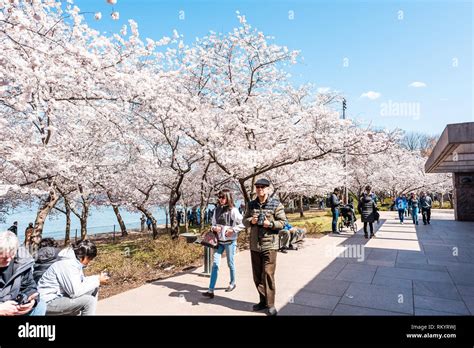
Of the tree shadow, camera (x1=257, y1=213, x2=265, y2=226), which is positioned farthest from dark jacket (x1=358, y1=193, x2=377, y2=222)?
camera (x1=257, y1=213, x2=265, y2=226)

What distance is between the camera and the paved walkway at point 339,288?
4258 millimetres

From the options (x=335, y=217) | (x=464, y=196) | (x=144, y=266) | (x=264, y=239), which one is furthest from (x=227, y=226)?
(x=464, y=196)

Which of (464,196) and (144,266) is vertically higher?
(464,196)

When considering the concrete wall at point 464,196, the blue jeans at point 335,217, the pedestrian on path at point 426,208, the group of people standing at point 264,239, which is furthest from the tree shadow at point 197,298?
the concrete wall at point 464,196

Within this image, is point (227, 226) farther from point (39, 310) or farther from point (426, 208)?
point (426, 208)

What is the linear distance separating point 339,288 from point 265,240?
2.15 metres

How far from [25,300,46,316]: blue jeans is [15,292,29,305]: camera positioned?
0.17 meters

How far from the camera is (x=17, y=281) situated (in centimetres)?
275

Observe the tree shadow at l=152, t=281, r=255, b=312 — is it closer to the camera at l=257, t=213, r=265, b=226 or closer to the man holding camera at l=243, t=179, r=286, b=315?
the man holding camera at l=243, t=179, r=286, b=315

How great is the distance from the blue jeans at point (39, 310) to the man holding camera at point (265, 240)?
2.65 metres

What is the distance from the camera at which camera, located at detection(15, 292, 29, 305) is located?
270cm
